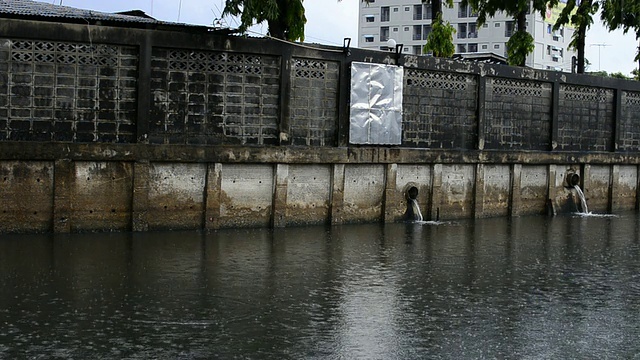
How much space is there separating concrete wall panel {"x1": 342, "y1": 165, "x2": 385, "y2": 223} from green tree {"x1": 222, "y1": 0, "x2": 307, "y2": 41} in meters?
4.39

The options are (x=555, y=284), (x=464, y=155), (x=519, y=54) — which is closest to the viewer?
(x=555, y=284)

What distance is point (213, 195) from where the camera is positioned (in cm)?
1998

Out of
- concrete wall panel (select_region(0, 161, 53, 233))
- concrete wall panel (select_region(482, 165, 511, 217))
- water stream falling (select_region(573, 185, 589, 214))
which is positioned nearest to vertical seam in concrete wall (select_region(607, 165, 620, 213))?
water stream falling (select_region(573, 185, 589, 214))

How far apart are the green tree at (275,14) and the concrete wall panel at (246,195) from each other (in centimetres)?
342

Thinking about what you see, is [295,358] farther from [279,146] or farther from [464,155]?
[464,155]

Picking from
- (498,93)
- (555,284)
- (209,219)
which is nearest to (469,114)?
(498,93)

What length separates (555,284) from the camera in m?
14.3

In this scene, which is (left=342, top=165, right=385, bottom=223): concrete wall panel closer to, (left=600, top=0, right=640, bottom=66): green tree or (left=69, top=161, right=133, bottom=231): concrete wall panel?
(left=69, top=161, right=133, bottom=231): concrete wall panel

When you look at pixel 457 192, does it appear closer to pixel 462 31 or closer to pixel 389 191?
pixel 389 191

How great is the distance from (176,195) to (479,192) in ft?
31.6

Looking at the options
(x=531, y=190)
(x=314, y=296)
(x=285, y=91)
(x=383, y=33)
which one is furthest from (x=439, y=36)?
(x=383, y=33)

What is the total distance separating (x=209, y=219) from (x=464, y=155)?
8326 mm

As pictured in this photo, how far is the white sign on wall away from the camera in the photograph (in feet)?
73.3

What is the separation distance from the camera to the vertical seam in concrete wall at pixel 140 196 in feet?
62.4
